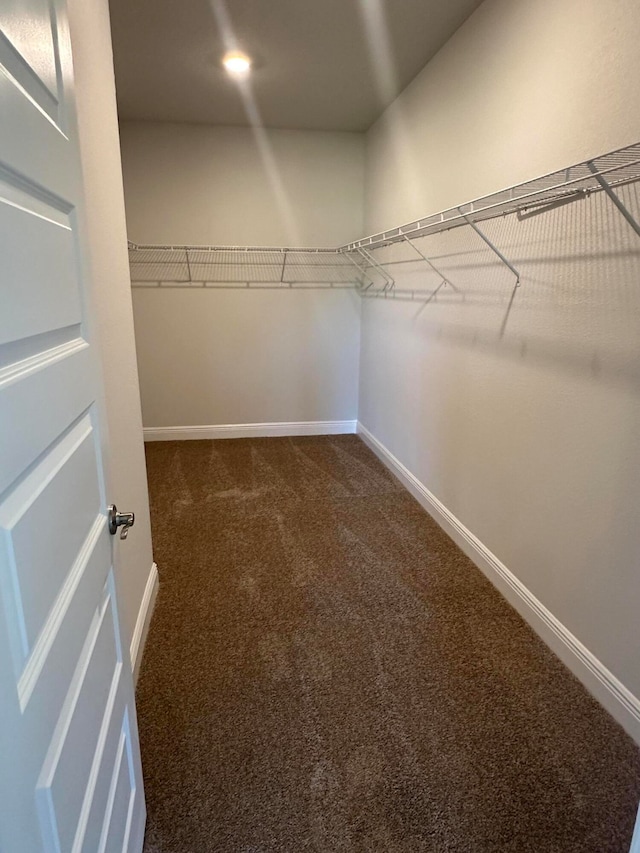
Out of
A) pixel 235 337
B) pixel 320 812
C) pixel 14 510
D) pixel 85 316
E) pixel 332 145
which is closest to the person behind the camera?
pixel 14 510

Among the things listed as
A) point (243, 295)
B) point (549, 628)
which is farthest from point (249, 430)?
point (549, 628)

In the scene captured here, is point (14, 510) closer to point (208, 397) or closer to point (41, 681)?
point (41, 681)

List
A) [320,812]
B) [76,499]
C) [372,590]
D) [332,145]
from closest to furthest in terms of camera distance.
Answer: [76,499] → [320,812] → [372,590] → [332,145]

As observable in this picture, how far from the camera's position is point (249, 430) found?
14.5 feet

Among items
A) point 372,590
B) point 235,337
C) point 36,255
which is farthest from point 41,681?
point 235,337

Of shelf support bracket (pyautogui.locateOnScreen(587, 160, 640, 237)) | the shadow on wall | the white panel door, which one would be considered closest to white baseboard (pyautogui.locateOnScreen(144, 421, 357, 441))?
the shadow on wall

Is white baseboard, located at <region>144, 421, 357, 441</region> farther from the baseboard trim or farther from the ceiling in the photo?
the ceiling

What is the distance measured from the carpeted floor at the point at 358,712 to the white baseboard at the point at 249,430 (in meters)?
1.67

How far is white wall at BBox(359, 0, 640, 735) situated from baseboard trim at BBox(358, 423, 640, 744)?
0.12 feet

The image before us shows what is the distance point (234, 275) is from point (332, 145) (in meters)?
1.22

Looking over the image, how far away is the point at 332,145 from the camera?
155 inches

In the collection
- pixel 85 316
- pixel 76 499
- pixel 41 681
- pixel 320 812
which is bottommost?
pixel 320 812

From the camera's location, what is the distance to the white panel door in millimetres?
573

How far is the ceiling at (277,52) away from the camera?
2.23 metres
